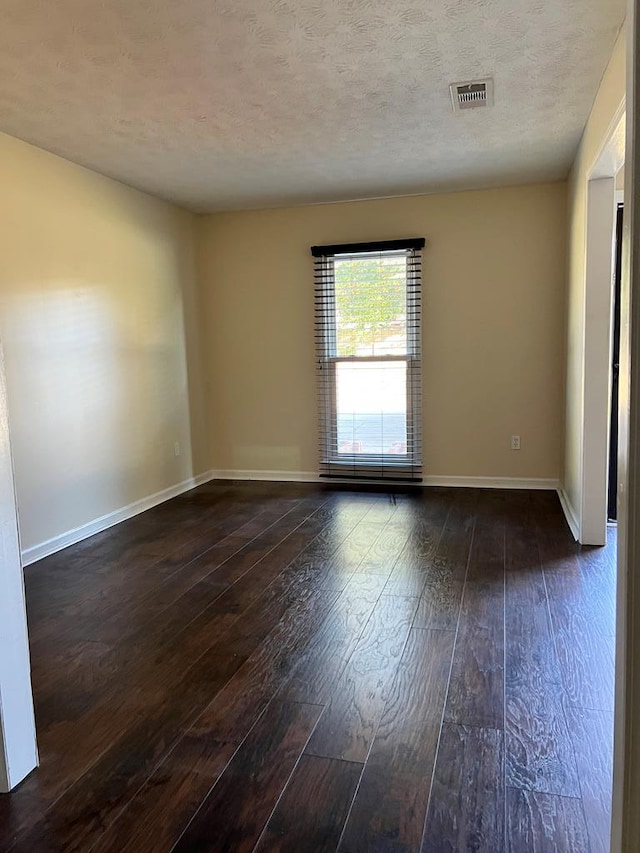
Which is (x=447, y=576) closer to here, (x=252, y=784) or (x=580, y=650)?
(x=580, y=650)

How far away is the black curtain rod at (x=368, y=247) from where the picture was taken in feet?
15.7

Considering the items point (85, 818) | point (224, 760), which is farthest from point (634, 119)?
point (85, 818)

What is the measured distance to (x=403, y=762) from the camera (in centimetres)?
167

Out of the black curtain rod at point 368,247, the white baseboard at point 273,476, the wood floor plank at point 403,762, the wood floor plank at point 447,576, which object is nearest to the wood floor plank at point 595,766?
the wood floor plank at point 403,762

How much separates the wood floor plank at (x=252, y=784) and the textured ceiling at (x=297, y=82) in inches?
94.8

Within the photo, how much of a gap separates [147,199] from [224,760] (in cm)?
406

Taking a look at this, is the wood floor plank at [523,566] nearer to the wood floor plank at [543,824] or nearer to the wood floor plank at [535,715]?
the wood floor plank at [535,715]

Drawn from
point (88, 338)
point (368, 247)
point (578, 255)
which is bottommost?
point (88, 338)

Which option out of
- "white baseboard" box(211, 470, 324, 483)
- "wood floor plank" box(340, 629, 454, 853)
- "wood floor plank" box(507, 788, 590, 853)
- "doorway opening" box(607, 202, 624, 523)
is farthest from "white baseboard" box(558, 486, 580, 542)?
"wood floor plank" box(507, 788, 590, 853)

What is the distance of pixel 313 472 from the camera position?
210 inches

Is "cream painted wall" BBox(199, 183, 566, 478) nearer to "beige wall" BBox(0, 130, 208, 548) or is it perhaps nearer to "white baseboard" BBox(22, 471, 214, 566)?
"beige wall" BBox(0, 130, 208, 548)

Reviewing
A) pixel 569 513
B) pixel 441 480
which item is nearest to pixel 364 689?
pixel 569 513

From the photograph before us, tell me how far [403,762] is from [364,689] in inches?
14.9

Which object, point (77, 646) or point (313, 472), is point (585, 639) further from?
point (313, 472)
